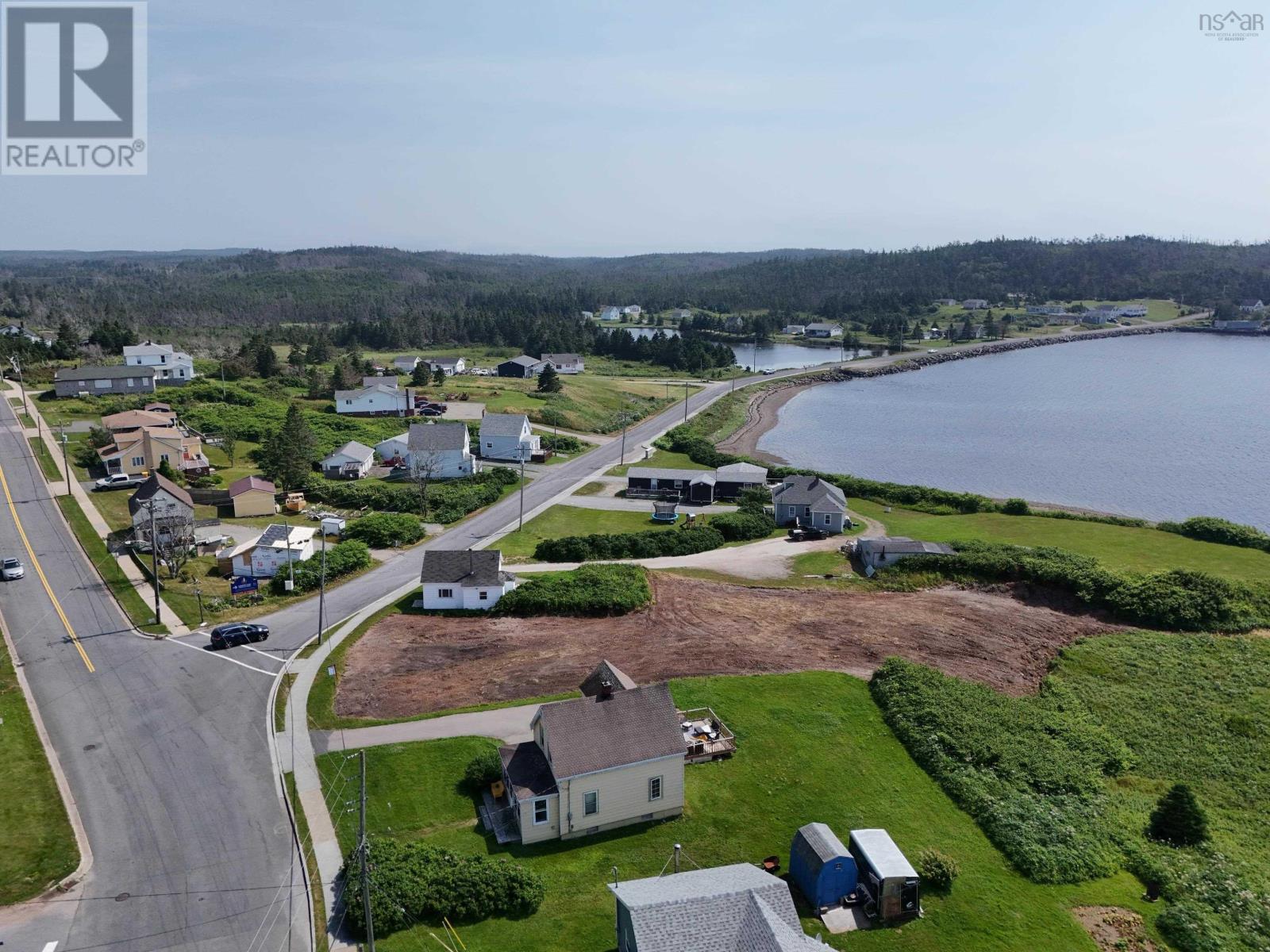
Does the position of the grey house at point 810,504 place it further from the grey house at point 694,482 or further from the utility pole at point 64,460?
the utility pole at point 64,460

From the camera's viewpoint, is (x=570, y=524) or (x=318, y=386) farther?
(x=318, y=386)

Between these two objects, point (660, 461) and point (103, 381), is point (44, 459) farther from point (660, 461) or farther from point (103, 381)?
point (660, 461)

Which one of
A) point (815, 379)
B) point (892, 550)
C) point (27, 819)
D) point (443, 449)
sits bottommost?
point (27, 819)

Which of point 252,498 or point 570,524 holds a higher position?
point 252,498

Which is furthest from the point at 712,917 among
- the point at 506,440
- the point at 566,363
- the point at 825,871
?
the point at 566,363

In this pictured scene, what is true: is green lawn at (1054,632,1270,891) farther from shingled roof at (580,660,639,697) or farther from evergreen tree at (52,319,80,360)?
evergreen tree at (52,319,80,360)

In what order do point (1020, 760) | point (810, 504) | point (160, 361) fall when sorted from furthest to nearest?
point (160, 361) → point (810, 504) → point (1020, 760)

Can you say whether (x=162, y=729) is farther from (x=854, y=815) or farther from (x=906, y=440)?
(x=906, y=440)

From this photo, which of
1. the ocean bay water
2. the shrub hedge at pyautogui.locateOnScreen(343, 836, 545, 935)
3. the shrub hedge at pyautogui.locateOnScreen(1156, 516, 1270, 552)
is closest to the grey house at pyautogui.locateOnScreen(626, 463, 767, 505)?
the ocean bay water
